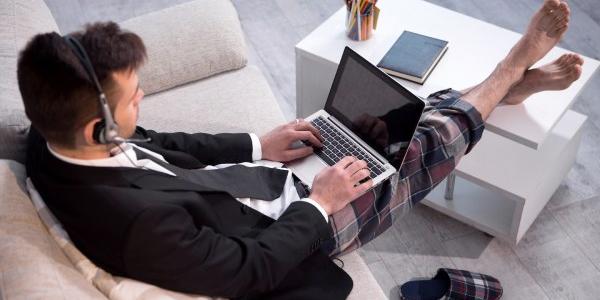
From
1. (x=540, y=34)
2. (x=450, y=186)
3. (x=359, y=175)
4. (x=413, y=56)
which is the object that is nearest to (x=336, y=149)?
(x=359, y=175)

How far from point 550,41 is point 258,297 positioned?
1.12 m

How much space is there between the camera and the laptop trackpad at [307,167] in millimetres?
1767

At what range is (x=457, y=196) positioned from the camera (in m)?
2.25

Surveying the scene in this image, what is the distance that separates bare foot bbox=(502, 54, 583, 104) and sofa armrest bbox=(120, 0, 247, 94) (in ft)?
2.85

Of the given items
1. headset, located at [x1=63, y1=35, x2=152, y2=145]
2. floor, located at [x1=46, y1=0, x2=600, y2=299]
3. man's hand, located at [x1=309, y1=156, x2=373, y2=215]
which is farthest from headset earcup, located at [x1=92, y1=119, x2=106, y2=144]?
floor, located at [x1=46, y1=0, x2=600, y2=299]

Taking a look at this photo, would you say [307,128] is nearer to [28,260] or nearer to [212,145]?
[212,145]

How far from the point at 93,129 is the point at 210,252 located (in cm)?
33

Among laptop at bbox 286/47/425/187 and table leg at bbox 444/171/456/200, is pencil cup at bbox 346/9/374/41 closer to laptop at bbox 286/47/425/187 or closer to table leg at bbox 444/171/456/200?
laptop at bbox 286/47/425/187

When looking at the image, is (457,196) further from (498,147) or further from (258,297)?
(258,297)

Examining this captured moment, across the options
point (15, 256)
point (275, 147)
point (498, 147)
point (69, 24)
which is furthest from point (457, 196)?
point (69, 24)

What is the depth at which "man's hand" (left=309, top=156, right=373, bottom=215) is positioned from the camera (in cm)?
159

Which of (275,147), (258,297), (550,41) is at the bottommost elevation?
(258,297)

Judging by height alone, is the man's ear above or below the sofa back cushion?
above

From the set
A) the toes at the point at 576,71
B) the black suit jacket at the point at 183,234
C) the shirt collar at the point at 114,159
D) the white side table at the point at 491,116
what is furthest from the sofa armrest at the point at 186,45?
the toes at the point at 576,71
